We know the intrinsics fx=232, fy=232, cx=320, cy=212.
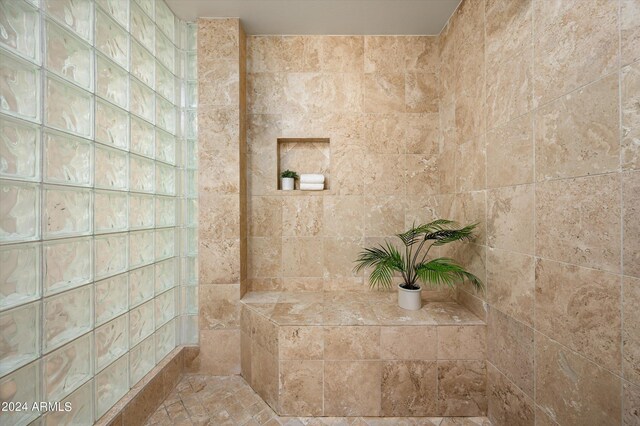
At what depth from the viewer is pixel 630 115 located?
0.73 metres

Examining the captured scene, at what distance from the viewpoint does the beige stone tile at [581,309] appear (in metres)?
0.78

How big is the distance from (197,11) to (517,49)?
1.98 meters

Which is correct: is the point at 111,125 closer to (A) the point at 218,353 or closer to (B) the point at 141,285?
(B) the point at 141,285

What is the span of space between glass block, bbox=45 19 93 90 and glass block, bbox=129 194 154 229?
1.85 ft

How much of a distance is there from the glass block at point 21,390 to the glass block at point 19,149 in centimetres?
68

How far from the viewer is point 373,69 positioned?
6.06 ft

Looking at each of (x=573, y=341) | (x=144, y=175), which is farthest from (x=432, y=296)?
(x=144, y=175)

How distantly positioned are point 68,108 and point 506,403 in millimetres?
2484

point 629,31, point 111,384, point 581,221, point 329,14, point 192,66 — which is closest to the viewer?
point 629,31

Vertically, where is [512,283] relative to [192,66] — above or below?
below

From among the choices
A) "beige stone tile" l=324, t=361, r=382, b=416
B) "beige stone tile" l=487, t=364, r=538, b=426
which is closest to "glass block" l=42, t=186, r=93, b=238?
"beige stone tile" l=324, t=361, r=382, b=416

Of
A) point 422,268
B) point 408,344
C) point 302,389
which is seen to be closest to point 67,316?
point 302,389

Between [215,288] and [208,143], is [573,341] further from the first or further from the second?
[208,143]

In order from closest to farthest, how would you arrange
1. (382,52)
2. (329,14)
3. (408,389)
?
(408,389), (329,14), (382,52)
